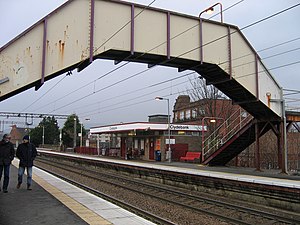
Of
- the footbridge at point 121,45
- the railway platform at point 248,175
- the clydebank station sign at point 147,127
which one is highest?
the footbridge at point 121,45

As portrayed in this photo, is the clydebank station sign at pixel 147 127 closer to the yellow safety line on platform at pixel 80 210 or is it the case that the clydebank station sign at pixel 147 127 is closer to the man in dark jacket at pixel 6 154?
the yellow safety line on platform at pixel 80 210

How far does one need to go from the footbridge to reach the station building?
18.6 m

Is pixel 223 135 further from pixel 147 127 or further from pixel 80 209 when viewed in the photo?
pixel 80 209

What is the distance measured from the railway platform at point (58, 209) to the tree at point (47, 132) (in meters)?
86.7

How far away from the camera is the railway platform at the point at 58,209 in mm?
7531

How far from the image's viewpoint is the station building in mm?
37375

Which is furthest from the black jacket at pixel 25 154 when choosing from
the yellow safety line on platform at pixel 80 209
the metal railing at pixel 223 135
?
the metal railing at pixel 223 135

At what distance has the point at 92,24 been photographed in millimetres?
13133

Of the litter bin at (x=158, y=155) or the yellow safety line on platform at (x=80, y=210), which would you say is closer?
the yellow safety line on platform at (x=80, y=210)

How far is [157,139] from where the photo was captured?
127 feet

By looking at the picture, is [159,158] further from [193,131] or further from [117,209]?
[117,209]

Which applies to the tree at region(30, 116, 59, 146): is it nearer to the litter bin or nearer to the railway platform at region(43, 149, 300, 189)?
the litter bin

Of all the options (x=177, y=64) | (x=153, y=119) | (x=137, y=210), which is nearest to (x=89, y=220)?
(x=137, y=210)

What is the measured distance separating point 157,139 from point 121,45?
2567cm
